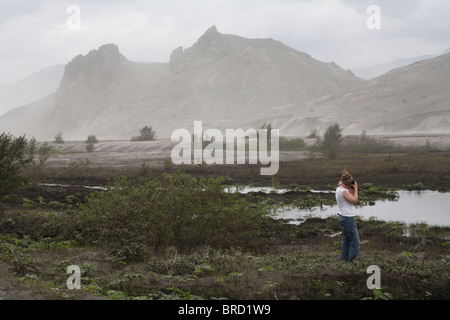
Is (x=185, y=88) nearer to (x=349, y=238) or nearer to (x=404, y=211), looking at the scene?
(x=404, y=211)

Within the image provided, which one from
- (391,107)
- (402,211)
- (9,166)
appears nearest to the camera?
(9,166)

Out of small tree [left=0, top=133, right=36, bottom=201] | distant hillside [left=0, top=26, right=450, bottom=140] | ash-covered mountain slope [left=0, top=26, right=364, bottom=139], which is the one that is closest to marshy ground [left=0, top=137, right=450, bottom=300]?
small tree [left=0, top=133, right=36, bottom=201]

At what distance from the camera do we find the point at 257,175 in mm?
33969

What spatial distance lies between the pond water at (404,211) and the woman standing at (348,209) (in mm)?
8156

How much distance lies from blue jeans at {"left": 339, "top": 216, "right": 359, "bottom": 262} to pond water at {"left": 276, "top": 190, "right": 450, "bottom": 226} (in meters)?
7.91

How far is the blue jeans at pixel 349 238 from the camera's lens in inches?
378

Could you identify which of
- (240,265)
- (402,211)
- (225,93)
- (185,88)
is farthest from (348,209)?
(185,88)

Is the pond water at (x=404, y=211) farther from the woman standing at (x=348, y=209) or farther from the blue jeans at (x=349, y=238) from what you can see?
the woman standing at (x=348, y=209)

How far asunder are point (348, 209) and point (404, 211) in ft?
38.2

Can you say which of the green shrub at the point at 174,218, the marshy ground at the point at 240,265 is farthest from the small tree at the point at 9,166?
the green shrub at the point at 174,218

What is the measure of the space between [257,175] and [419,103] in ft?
263

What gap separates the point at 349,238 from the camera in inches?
394

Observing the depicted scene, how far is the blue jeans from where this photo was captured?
9.59 meters

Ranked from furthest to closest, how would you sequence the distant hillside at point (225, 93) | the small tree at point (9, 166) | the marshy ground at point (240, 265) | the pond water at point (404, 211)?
the distant hillside at point (225, 93), the pond water at point (404, 211), the small tree at point (9, 166), the marshy ground at point (240, 265)
